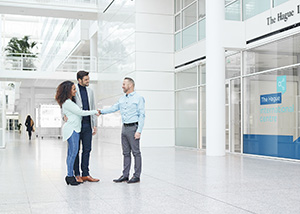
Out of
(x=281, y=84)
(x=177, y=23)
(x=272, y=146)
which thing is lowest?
(x=272, y=146)

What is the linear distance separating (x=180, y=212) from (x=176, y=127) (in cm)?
1465

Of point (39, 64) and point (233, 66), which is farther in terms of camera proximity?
point (39, 64)

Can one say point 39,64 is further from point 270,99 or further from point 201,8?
point 270,99

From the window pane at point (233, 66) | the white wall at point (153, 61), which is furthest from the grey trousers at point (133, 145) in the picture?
the white wall at point (153, 61)

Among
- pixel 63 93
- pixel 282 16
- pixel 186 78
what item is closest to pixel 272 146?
pixel 282 16

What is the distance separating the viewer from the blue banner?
11.9m

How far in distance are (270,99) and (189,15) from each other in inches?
287

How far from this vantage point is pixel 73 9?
955 inches

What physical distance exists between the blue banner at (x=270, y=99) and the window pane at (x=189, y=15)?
6.30m

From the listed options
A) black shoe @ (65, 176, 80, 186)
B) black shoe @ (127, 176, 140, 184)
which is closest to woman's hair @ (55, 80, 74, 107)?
black shoe @ (65, 176, 80, 186)

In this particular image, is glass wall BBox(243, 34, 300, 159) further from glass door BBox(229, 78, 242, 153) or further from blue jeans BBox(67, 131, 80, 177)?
blue jeans BBox(67, 131, 80, 177)

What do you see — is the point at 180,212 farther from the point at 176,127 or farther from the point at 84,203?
the point at 176,127

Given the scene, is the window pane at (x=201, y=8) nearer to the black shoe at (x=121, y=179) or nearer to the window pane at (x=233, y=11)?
the window pane at (x=233, y=11)

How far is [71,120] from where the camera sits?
716 cm
